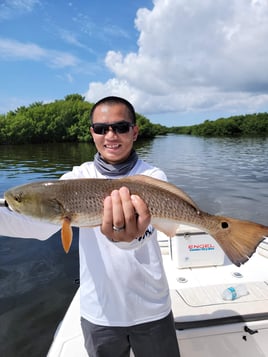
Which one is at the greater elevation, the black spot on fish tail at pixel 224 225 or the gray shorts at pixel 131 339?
the black spot on fish tail at pixel 224 225

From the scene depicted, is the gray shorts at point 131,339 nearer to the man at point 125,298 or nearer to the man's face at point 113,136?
the man at point 125,298

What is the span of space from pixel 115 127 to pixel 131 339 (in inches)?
65.9

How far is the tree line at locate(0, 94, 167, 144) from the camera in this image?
61.4 m

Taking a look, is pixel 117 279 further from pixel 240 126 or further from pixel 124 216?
pixel 240 126

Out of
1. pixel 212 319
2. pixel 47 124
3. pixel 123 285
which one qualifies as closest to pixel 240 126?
pixel 47 124

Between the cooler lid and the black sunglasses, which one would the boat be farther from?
the black sunglasses

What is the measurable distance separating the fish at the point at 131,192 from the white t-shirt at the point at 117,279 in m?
0.17

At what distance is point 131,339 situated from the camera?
223 cm

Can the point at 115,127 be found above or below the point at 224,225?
above

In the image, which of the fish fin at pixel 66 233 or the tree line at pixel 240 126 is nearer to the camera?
the fish fin at pixel 66 233

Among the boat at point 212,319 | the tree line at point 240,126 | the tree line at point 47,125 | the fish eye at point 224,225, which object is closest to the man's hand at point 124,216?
the fish eye at point 224,225

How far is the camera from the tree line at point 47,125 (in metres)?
61.4

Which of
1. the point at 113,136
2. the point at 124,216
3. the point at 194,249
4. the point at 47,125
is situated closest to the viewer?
the point at 124,216

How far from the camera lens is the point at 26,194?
2135 millimetres
